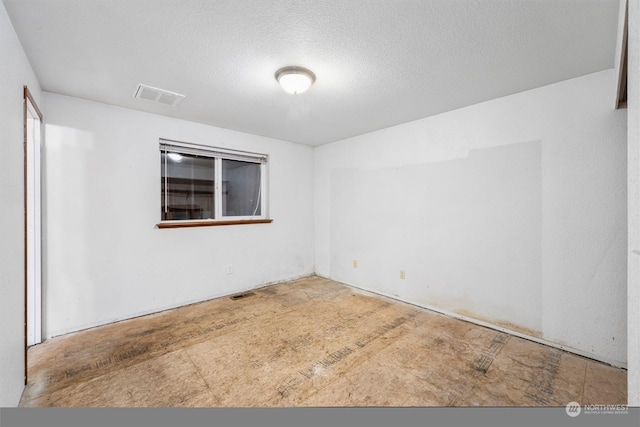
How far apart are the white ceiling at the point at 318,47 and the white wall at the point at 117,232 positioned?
1.10 feet

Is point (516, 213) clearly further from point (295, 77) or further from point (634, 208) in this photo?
point (295, 77)

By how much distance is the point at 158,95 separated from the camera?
2.48 metres

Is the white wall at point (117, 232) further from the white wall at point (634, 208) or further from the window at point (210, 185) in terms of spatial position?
the white wall at point (634, 208)

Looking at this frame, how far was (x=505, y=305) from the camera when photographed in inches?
98.5

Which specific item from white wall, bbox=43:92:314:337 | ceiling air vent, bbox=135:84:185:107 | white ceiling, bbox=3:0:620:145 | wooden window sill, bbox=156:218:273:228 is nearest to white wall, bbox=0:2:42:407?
white ceiling, bbox=3:0:620:145

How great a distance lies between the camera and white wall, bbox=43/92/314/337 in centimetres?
246

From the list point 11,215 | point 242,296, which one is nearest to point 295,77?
point 11,215

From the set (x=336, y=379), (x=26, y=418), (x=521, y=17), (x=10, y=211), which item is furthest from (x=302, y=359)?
(x=521, y=17)

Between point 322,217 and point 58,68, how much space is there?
3387mm

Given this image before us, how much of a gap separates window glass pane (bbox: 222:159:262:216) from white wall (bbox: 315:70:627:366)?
65.9 inches

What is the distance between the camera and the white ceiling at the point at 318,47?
1429mm

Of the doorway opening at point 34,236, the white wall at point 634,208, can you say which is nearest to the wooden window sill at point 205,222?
the doorway opening at point 34,236

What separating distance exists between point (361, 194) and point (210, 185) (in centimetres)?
208

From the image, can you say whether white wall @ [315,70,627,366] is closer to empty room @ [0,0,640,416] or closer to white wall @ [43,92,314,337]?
empty room @ [0,0,640,416]
